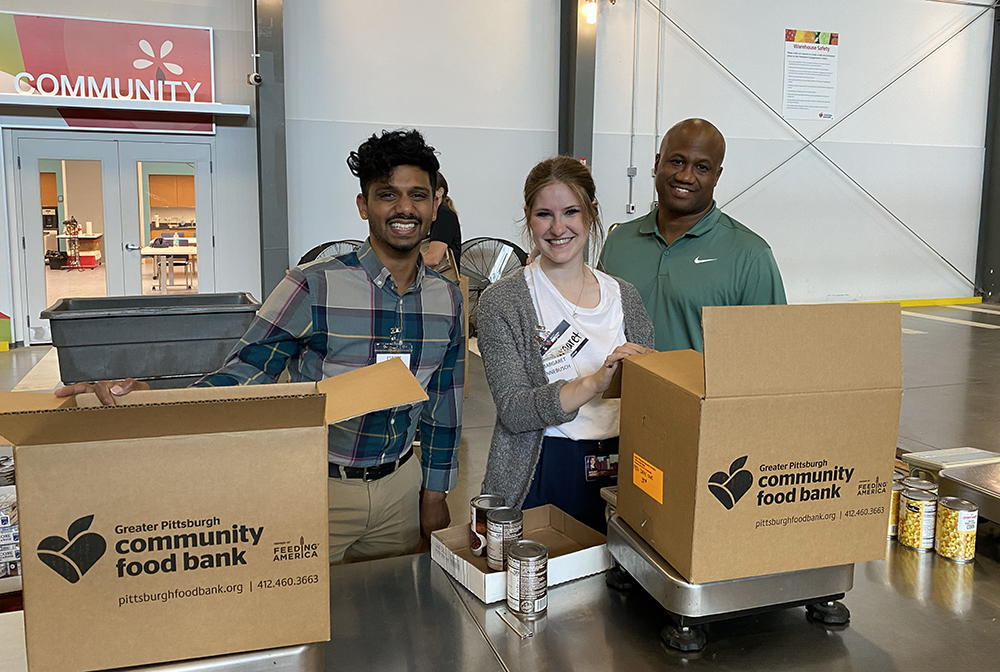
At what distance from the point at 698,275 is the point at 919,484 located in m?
0.85

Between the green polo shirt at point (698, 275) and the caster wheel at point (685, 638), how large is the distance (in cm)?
111

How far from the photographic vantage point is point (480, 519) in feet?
4.41

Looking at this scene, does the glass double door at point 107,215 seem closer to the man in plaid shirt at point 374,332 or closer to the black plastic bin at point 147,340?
the black plastic bin at point 147,340

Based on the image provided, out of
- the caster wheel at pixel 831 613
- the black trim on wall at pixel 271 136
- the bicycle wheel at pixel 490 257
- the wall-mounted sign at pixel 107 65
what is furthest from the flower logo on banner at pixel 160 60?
the caster wheel at pixel 831 613

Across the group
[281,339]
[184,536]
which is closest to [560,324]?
[281,339]

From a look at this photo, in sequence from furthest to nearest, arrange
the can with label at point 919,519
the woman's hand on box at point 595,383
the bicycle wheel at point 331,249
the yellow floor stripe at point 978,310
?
the yellow floor stripe at point 978,310
the bicycle wheel at point 331,249
the can with label at point 919,519
the woman's hand on box at point 595,383

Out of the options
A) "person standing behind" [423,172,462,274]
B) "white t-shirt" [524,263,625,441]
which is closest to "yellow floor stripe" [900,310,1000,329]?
"person standing behind" [423,172,462,274]

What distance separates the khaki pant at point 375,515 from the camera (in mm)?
1751

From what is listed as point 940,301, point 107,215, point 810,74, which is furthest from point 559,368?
point 940,301

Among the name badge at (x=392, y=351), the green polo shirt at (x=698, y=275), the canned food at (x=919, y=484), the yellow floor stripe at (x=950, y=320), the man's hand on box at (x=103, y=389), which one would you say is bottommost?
the yellow floor stripe at (x=950, y=320)

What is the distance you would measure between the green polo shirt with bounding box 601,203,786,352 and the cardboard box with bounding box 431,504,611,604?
821 mm

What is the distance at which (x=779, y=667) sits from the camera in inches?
44.0

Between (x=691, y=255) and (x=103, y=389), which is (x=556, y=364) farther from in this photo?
(x=103, y=389)

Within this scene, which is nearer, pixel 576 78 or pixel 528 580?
pixel 528 580
